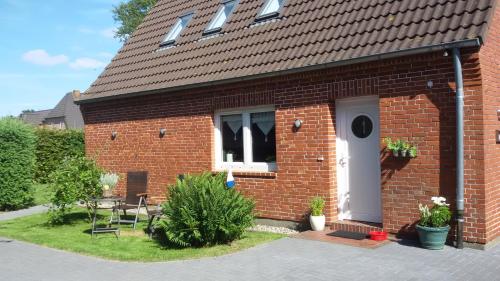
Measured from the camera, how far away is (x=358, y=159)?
9.27 metres

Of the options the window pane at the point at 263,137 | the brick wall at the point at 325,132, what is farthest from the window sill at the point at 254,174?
the window pane at the point at 263,137

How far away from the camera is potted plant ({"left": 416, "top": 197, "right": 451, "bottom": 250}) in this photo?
7.46 metres

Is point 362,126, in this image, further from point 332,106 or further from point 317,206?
point 317,206

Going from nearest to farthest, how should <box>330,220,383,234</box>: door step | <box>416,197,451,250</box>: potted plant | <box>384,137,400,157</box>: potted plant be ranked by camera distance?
<box>416,197,451,250</box>: potted plant, <box>384,137,400,157</box>: potted plant, <box>330,220,383,234</box>: door step

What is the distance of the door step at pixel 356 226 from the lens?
8.77 meters

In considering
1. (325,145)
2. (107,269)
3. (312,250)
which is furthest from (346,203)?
(107,269)

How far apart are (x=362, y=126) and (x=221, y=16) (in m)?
5.86

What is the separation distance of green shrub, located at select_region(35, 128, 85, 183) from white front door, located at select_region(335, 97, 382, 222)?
13854 mm

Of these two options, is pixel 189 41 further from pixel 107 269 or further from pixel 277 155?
pixel 107 269

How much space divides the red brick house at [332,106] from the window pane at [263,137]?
32 mm

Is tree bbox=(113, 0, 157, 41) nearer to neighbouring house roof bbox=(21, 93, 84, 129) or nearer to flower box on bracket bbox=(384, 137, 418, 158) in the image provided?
neighbouring house roof bbox=(21, 93, 84, 129)

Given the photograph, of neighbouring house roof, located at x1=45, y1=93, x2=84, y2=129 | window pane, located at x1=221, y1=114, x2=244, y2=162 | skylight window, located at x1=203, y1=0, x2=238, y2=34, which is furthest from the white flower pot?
neighbouring house roof, located at x1=45, y1=93, x2=84, y2=129

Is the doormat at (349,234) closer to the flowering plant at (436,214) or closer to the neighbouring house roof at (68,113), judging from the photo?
the flowering plant at (436,214)

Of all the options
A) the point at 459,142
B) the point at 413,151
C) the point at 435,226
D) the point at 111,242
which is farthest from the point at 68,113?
the point at 459,142
